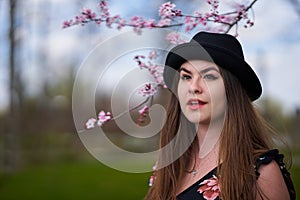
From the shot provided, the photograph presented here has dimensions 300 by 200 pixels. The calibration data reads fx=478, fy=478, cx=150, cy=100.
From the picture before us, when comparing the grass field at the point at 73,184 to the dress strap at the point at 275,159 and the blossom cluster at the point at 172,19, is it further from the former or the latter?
the dress strap at the point at 275,159

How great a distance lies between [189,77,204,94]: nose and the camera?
144 cm

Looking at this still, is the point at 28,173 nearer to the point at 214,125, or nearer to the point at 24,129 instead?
the point at 24,129

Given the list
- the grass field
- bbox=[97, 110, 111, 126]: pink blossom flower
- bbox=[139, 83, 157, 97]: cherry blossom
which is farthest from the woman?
the grass field

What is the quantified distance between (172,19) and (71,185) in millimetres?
6568

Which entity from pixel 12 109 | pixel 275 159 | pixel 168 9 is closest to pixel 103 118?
pixel 168 9

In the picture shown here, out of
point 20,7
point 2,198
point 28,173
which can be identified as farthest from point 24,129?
point 2,198

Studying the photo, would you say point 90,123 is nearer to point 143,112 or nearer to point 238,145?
point 143,112

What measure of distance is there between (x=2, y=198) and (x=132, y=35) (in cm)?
584

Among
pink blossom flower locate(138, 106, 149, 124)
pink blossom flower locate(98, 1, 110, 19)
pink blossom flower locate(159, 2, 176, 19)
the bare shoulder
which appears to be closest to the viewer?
the bare shoulder

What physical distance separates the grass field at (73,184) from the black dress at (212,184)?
547 cm

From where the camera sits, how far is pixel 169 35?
2025 millimetres

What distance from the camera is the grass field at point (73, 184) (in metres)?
7.19

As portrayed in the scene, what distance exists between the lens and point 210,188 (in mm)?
1447

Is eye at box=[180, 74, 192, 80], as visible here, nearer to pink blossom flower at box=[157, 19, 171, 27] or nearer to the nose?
the nose
